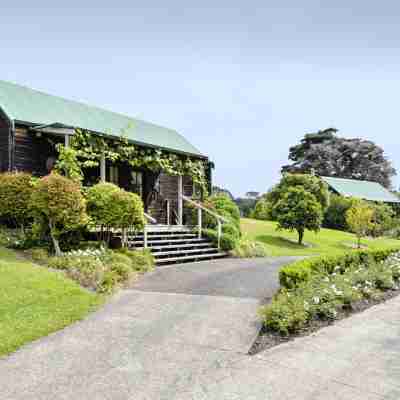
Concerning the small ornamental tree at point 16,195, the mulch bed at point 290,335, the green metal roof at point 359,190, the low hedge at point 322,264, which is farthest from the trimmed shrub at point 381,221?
the small ornamental tree at point 16,195

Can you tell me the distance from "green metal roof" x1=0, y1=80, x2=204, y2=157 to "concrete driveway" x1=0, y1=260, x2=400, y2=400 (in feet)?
28.1

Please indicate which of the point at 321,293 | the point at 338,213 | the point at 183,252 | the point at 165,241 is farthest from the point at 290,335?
the point at 338,213

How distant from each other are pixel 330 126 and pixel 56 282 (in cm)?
5490

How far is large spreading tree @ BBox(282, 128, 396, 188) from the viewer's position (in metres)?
52.8

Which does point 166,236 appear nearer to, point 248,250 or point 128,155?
point 128,155

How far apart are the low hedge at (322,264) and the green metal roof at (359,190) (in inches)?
1045

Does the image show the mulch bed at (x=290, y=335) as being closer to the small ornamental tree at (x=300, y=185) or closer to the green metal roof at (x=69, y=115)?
the green metal roof at (x=69, y=115)

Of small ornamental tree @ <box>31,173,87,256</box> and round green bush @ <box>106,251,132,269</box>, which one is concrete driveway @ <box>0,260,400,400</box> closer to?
round green bush @ <box>106,251,132,269</box>

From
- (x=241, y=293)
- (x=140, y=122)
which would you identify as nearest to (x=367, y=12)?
(x=241, y=293)

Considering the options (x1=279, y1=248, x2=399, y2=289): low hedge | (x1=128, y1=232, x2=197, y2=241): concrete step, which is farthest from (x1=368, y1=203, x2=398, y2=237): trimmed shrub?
(x1=128, y1=232, x2=197, y2=241): concrete step

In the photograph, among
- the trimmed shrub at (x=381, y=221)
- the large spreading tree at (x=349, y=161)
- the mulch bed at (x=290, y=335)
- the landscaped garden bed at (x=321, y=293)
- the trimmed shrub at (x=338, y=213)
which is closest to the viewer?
the mulch bed at (x=290, y=335)

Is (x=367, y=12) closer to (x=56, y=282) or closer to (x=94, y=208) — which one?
(x=94, y=208)

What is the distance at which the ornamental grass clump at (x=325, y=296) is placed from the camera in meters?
5.57

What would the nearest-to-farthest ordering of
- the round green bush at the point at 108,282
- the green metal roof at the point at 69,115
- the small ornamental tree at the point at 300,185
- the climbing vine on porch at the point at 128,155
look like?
the round green bush at the point at 108,282 < the climbing vine on porch at the point at 128,155 < the green metal roof at the point at 69,115 < the small ornamental tree at the point at 300,185
